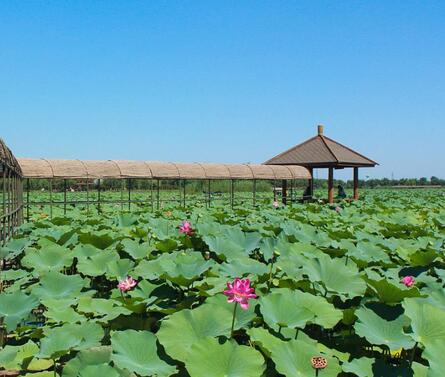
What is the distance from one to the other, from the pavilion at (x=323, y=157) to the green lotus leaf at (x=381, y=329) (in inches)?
656

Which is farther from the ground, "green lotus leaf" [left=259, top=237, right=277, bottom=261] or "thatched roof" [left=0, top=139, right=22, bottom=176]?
"thatched roof" [left=0, top=139, right=22, bottom=176]

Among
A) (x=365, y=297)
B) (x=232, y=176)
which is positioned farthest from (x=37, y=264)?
(x=232, y=176)

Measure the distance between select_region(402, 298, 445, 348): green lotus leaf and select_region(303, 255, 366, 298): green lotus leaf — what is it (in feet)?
1.49

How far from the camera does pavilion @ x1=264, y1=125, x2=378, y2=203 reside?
1906 centimetres

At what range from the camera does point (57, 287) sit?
2658 mm

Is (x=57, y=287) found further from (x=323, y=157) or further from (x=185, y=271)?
(x=323, y=157)

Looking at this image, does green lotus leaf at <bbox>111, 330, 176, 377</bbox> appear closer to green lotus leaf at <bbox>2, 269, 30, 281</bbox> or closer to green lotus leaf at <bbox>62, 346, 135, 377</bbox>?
green lotus leaf at <bbox>62, 346, 135, 377</bbox>

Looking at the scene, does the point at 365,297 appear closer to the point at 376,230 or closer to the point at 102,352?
the point at 102,352

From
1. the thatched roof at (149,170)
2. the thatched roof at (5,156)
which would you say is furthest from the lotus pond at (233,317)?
the thatched roof at (149,170)

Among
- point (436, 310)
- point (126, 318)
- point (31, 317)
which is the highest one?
point (436, 310)

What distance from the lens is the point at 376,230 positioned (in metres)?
5.13

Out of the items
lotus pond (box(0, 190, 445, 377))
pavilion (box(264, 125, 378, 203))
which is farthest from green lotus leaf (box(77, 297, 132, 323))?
pavilion (box(264, 125, 378, 203))

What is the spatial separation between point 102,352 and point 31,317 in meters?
1.55

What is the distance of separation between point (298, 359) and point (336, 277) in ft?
2.61
